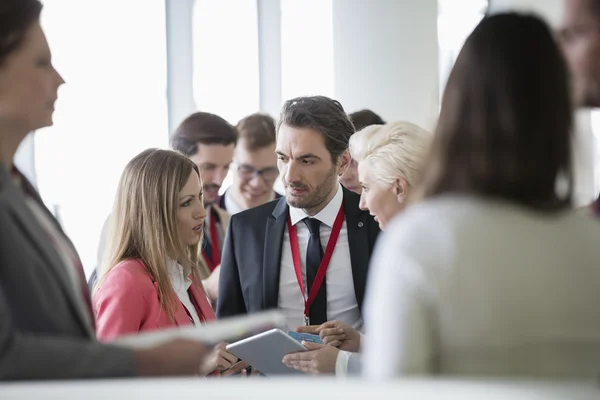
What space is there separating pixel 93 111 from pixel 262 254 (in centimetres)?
283

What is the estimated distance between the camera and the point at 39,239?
1853 millimetres

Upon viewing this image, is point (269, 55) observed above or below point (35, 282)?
above

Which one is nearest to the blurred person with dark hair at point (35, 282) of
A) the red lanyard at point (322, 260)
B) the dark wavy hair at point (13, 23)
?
the dark wavy hair at point (13, 23)

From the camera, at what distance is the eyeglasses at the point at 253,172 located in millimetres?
5840

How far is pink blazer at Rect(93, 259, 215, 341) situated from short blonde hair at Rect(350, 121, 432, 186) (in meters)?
1.03

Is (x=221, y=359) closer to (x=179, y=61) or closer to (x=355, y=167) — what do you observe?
(x=355, y=167)

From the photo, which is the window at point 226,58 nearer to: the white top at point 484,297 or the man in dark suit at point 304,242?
the man in dark suit at point 304,242

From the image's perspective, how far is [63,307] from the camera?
1864 millimetres

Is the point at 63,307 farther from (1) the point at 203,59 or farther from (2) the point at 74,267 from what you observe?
(1) the point at 203,59

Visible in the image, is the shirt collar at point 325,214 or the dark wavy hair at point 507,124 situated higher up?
the dark wavy hair at point 507,124

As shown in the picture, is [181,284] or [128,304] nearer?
[128,304]

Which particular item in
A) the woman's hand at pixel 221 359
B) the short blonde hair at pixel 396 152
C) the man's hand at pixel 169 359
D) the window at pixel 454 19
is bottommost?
the woman's hand at pixel 221 359

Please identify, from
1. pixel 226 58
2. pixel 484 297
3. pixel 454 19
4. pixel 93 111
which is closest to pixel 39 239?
pixel 484 297

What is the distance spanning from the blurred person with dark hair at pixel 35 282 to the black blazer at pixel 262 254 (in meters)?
1.87
